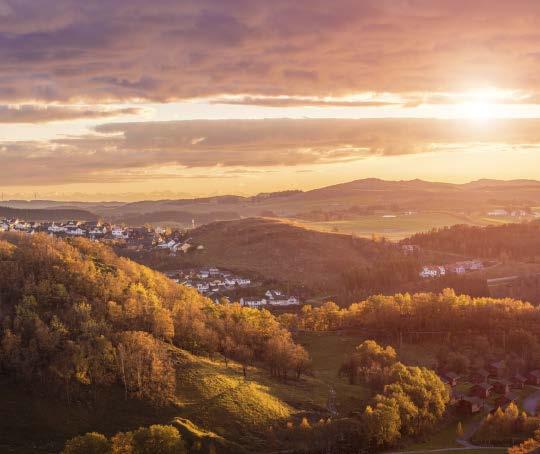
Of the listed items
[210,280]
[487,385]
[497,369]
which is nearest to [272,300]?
[210,280]

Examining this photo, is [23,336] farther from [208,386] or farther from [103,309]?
[208,386]

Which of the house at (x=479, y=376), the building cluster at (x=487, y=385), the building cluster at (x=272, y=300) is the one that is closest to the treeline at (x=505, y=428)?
the building cluster at (x=487, y=385)

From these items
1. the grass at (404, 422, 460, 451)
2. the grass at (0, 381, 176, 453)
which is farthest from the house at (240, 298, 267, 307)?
the grass at (0, 381, 176, 453)

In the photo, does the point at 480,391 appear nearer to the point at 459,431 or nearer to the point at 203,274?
the point at 459,431

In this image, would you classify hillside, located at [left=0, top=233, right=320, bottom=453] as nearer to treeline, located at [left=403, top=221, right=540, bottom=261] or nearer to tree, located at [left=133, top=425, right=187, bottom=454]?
tree, located at [left=133, top=425, right=187, bottom=454]

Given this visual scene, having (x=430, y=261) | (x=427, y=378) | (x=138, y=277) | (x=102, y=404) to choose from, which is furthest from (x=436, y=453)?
(x=430, y=261)

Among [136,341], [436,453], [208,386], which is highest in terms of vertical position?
[136,341]
